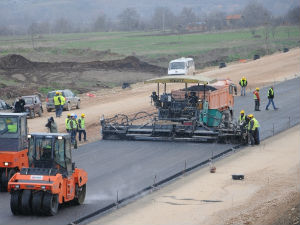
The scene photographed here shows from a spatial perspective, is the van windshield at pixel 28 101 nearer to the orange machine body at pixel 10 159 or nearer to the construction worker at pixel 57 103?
the construction worker at pixel 57 103

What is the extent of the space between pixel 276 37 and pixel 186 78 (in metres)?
87.1

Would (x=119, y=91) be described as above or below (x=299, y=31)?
below

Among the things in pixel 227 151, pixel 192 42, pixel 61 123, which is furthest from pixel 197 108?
pixel 192 42

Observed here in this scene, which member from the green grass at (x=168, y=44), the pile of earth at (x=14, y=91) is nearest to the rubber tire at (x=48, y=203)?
the pile of earth at (x=14, y=91)

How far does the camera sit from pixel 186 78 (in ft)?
103

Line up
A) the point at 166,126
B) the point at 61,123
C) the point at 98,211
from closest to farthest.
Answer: the point at 98,211 → the point at 166,126 → the point at 61,123

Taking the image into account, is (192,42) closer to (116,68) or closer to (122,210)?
(116,68)

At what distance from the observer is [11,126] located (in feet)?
70.4

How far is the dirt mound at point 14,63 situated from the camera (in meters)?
64.3

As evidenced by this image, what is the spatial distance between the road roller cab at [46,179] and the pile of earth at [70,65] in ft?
148

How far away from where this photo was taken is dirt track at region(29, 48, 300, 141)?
38.3m

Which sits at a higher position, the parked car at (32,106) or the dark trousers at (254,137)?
the parked car at (32,106)

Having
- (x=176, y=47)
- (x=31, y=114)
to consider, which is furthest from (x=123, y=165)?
(x=176, y=47)

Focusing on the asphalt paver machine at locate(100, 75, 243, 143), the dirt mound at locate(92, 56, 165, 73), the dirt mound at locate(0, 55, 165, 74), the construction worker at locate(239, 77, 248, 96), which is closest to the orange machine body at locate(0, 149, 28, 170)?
the asphalt paver machine at locate(100, 75, 243, 143)
